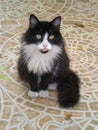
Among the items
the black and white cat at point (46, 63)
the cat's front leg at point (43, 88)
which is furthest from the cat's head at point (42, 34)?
the cat's front leg at point (43, 88)

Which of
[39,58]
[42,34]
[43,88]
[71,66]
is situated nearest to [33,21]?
[42,34]

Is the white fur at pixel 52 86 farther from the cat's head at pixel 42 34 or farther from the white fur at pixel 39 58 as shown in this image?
A: the cat's head at pixel 42 34

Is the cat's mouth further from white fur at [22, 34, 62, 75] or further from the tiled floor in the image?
the tiled floor

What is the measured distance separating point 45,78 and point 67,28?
0.97 meters

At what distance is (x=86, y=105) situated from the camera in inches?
76.2

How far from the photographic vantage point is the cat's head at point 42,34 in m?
1.74

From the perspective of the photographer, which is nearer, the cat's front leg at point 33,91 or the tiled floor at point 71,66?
the tiled floor at point 71,66

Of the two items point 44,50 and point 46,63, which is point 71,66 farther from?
point 44,50

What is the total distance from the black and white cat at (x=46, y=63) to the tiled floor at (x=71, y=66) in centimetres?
7

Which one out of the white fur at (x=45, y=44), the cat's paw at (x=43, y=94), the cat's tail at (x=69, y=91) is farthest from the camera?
the cat's paw at (x=43, y=94)

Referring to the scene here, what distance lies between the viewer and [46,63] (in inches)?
72.9

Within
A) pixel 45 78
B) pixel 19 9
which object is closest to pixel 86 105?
pixel 45 78

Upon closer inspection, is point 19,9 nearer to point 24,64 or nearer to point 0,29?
point 0,29

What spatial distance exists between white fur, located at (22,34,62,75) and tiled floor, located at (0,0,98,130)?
8.5 inches
